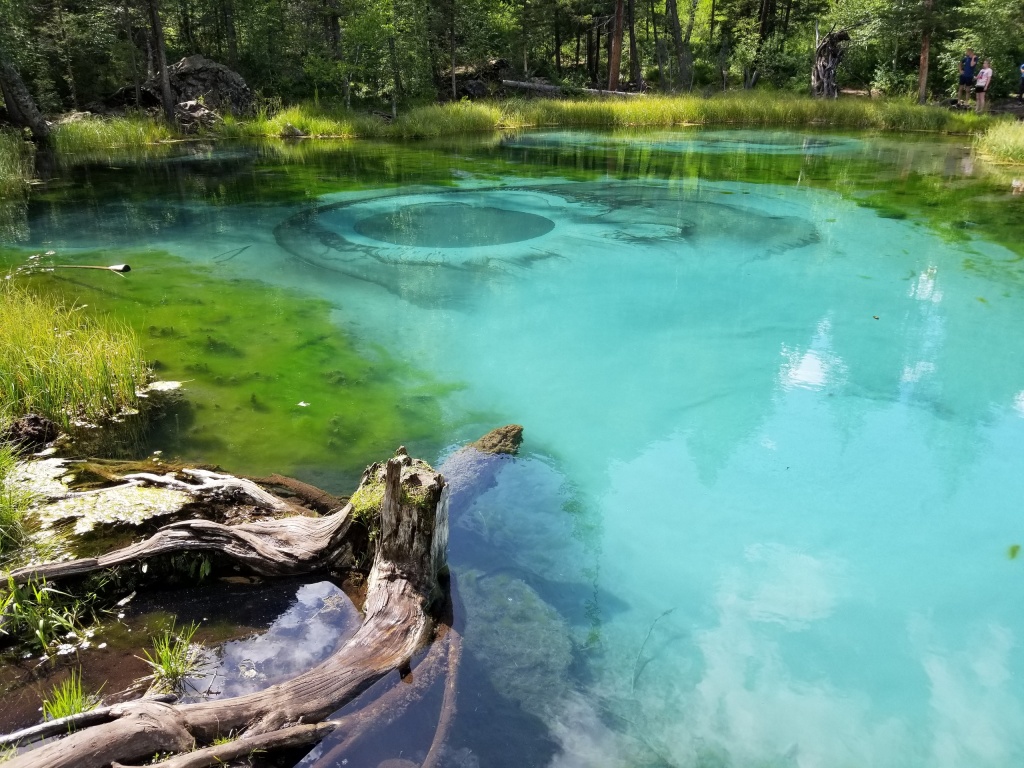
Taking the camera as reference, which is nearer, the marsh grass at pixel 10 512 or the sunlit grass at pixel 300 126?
the marsh grass at pixel 10 512

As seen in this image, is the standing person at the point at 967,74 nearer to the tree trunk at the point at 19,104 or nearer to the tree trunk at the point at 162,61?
the tree trunk at the point at 162,61

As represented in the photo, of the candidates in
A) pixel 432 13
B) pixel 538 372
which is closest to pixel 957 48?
pixel 432 13

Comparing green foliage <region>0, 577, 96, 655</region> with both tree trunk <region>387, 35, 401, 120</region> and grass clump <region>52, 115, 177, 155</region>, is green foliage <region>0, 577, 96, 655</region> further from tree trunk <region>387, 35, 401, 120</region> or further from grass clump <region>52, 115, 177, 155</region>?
tree trunk <region>387, 35, 401, 120</region>

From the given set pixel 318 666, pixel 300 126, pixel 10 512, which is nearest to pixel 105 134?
pixel 300 126

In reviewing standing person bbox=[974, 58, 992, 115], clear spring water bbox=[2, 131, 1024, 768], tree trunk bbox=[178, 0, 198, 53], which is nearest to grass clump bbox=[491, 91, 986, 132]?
standing person bbox=[974, 58, 992, 115]

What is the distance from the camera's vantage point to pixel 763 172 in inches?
512

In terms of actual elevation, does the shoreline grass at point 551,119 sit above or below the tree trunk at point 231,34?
below

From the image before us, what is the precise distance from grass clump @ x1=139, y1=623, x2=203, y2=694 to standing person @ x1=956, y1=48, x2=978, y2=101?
24603 mm

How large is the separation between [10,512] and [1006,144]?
17747 mm

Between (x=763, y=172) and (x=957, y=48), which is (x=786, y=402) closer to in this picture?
(x=763, y=172)

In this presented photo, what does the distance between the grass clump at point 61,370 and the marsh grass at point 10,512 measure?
832 mm

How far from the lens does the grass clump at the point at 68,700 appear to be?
1.92 m

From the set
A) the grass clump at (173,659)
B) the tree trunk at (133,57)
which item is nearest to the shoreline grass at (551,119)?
the tree trunk at (133,57)

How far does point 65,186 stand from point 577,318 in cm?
1044
